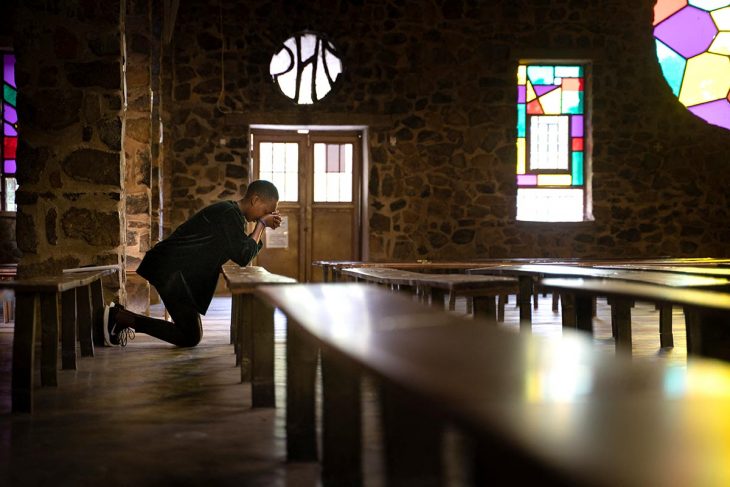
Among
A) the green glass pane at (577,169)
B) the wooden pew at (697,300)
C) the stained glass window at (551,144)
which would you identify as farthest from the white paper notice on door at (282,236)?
the wooden pew at (697,300)

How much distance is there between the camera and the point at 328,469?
219cm

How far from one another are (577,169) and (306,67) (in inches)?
150

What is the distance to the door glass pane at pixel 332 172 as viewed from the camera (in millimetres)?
10844

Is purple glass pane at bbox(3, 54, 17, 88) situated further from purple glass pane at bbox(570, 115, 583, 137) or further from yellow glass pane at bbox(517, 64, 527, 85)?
purple glass pane at bbox(570, 115, 583, 137)

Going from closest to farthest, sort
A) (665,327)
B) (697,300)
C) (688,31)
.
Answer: (697,300), (665,327), (688,31)

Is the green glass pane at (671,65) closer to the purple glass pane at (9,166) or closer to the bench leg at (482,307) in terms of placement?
the purple glass pane at (9,166)

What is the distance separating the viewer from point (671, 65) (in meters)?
11.0

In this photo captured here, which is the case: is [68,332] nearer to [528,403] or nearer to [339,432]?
[339,432]

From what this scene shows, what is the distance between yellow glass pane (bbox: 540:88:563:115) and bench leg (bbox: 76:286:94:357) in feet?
25.3

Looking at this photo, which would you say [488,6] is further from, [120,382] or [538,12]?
[120,382]

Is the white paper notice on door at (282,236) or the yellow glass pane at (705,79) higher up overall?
the yellow glass pane at (705,79)

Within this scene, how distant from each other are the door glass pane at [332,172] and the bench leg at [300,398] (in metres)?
8.27

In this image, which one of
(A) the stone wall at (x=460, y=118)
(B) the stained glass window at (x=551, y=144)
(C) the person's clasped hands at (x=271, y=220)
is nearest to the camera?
(C) the person's clasped hands at (x=271, y=220)

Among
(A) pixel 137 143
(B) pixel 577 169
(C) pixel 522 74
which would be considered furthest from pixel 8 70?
(B) pixel 577 169
